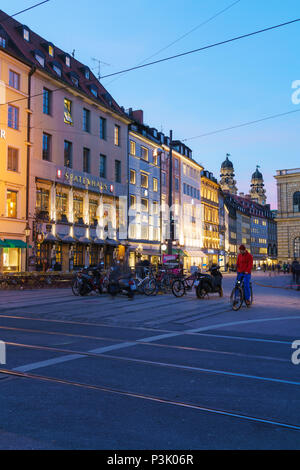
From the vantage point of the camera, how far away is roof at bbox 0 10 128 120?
3369cm

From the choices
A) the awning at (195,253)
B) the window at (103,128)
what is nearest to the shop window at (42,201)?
the window at (103,128)

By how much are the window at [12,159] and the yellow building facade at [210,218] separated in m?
46.1

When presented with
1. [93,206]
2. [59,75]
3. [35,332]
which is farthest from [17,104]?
[35,332]

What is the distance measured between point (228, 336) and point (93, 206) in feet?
109

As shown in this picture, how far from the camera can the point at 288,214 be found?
76500mm

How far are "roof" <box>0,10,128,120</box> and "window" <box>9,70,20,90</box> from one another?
1119 mm

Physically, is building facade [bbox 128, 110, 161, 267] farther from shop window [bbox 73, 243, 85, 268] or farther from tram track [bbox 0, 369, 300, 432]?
tram track [bbox 0, 369, 300, 432]

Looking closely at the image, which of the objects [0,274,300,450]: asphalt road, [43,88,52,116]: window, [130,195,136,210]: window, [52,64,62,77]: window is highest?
[52,64,62,77]: window

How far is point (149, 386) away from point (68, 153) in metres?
34.4

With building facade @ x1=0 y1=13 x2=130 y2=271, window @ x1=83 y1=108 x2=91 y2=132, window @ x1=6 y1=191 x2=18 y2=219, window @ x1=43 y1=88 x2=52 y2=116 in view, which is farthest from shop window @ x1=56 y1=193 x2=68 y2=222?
window @ x1=83 y1=108 x2=91 y2=132

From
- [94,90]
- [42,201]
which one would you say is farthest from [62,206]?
[94,90]

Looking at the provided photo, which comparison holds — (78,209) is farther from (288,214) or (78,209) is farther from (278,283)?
(288,214)

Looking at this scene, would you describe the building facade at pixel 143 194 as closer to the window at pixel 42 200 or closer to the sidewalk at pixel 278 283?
the sidewalk at pixel 278 283
